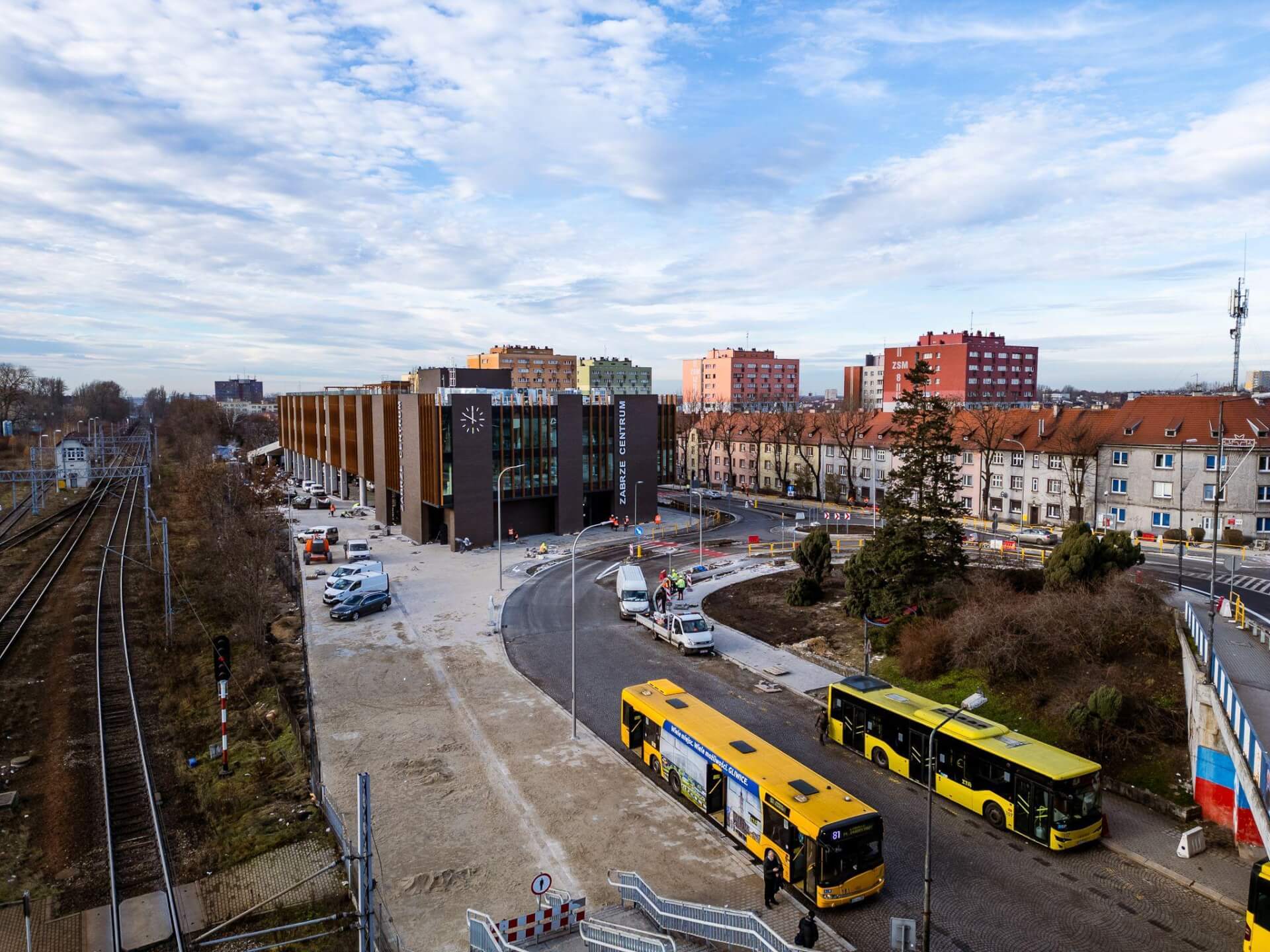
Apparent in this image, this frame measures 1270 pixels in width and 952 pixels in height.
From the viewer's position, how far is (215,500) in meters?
57.8

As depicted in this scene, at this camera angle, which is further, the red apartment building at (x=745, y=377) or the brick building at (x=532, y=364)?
the red apartment building at (x=745, y=377)

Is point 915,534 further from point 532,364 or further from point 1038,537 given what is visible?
point 532,364

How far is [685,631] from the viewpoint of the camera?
34.2 m

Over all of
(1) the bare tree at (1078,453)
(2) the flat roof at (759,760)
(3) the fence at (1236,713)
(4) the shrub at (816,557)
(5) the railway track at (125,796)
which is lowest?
(5) the railway track at (125,796)

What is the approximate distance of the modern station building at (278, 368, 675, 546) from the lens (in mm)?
56719

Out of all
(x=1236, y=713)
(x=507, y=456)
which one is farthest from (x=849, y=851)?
(x=507, y=456)

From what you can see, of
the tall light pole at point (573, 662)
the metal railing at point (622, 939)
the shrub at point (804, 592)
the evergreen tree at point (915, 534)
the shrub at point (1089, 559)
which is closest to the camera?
the metal railing at point (622, 939)

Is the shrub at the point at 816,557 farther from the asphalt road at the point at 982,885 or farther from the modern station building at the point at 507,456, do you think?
the modern station building at the point at 507,456

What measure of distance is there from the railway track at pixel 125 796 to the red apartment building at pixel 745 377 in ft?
481

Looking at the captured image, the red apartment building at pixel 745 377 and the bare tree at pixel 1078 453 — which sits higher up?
the red apartment building at pixel 745 377

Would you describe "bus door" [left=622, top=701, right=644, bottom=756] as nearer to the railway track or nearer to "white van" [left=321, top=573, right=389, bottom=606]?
the railway track

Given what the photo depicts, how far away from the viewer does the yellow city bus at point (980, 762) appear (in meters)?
18.2

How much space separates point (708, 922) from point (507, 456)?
151 ft

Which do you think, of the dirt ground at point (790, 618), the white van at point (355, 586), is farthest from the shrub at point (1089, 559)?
the white van at point (355, 586)
